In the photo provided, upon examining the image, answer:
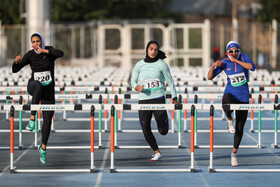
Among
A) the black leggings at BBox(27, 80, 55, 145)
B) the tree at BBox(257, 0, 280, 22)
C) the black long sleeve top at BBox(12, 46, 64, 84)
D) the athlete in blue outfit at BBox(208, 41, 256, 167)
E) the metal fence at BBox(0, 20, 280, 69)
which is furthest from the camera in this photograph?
the tree at BBox(257, 0, 280, 22)

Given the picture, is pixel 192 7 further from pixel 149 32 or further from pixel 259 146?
pixel 259 146

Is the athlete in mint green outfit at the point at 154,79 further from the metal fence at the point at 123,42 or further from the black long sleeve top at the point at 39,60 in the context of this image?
the metal fence at the point at 123,42

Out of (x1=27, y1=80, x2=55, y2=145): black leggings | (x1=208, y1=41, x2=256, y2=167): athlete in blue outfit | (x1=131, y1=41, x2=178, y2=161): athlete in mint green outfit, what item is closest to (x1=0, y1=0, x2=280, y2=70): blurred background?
(x1=208, y1=41, x2=256, y2=167): athlete in blue outfit

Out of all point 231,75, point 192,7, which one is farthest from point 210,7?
point 231,75

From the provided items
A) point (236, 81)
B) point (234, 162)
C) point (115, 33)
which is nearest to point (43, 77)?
point (236, 81)

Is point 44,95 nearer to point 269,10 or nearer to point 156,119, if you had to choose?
point 156,119

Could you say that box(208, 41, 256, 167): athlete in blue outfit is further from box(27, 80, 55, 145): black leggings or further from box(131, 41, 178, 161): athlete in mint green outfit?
box(27, 80, 55, 145): black leggings

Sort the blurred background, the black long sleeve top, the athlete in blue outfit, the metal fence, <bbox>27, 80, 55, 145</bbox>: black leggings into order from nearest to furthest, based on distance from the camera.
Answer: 1. <bbox>27, 80, 55, 145</bbox>: black leggings
2. the athlete in blue outfit
3. the black long sleeve top
4. the metal fence
5. the blurred background

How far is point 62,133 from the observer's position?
17.0 metres

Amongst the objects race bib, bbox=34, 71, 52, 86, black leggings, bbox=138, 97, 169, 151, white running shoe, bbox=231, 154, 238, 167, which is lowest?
white running shoe, bbox=231, 154, 238, 167

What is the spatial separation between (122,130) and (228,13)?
208 ft

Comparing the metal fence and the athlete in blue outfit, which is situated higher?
the metal fence

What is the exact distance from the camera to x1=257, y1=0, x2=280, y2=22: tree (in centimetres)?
6866

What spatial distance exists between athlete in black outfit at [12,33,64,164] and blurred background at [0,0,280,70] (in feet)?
85.3
